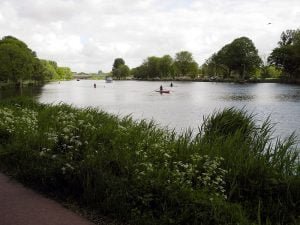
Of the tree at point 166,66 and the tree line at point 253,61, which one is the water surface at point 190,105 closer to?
the tree line at point 253,61

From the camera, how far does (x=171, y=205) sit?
5.78m

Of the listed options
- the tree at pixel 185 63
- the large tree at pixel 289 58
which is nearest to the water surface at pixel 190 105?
the large tree at pixel 289 58

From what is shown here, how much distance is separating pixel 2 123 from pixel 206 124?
23.5 ft

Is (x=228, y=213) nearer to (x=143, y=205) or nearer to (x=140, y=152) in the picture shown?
(x=143, y=205)

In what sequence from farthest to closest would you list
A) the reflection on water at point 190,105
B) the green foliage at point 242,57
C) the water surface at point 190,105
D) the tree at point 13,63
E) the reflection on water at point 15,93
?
the green foliage at point 242,57, the tree at point 13,63, the reflection on water at point 15,93, the reflection on water at point 190,105, the water surface at point 190,105

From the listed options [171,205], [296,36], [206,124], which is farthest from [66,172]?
[296,36]

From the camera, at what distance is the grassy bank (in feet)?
18.9

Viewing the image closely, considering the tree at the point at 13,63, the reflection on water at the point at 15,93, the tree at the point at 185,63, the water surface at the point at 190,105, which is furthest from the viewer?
the tree at the point at 185,63

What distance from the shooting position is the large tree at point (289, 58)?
4333 inches

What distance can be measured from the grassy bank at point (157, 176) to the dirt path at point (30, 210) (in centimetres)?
39

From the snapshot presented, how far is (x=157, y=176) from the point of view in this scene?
6.47 meters

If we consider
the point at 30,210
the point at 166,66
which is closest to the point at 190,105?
the point at 30,210

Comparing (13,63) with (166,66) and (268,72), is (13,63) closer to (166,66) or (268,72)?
(268,72)

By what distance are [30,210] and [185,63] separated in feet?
569
